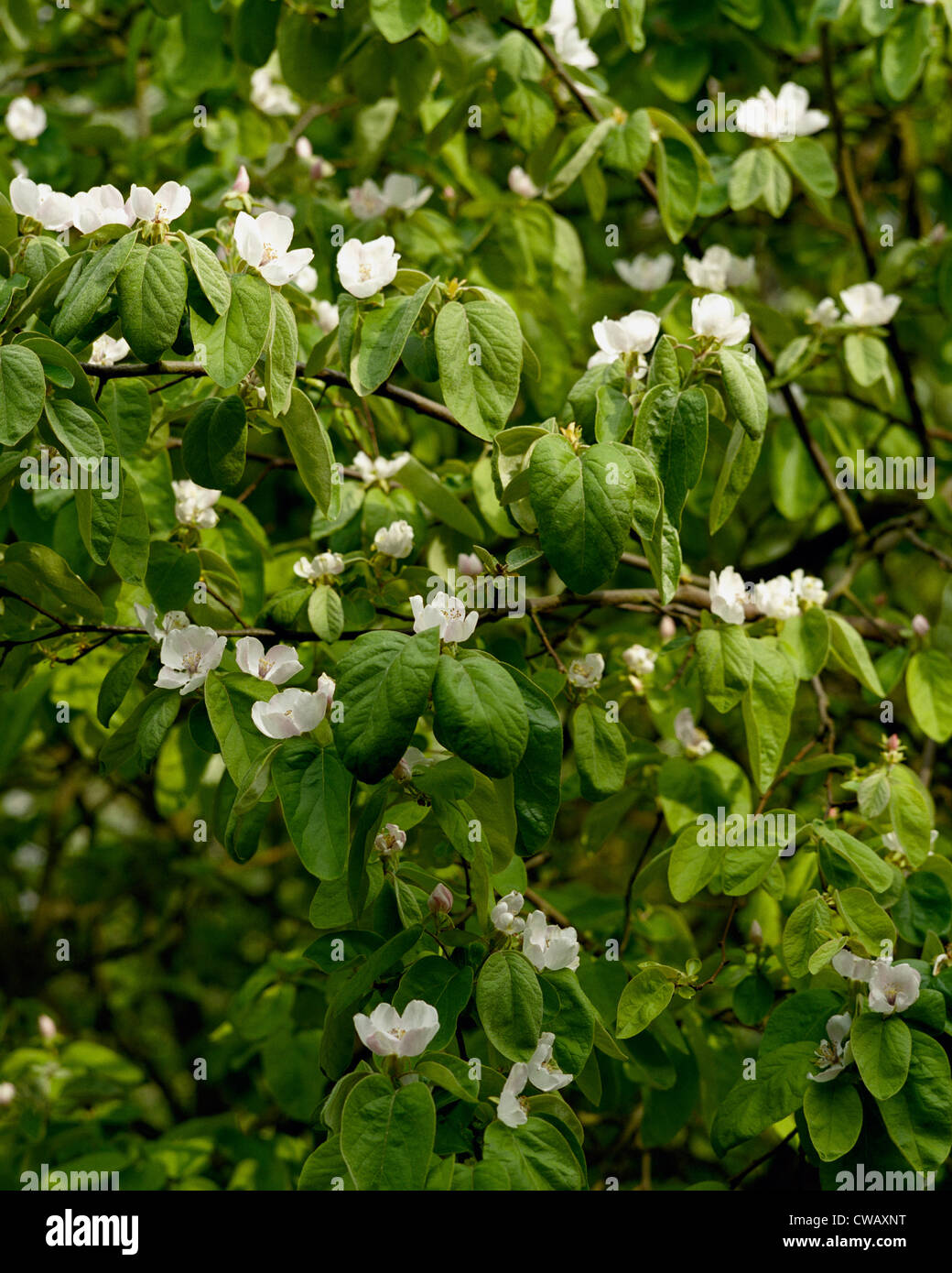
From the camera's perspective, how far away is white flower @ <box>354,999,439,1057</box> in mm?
1336

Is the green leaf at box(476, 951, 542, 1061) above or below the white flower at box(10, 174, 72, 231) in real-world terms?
below

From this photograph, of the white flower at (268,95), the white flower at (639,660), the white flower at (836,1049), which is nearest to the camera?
the white flower at (836,1049)

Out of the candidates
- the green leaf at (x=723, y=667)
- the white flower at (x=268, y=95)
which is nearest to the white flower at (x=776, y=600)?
the green leaf at (x=723, y=667)

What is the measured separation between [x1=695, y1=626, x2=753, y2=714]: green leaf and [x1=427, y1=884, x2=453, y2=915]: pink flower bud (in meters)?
0.45

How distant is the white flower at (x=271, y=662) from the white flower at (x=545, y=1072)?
1.80ft

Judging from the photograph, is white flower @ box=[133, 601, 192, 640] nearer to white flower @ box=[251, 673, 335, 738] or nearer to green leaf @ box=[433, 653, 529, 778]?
white flower @ box=[251, 673, 335, 738]

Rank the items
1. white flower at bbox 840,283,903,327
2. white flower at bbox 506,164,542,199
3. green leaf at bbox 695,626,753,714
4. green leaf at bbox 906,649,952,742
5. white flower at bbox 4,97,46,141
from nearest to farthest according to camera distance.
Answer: green leaf at bbox 695,626,753,714, green leaf at bbox 906,649,952,742, white flower at bbox 840,283,903,327, white flower at bbox 506,164,542,199, white flower at bbox 4,97,46,141

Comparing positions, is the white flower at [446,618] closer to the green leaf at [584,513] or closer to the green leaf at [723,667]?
the green leaf at [584,513]

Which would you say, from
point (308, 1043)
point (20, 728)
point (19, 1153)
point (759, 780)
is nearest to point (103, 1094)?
point (19, 1153)

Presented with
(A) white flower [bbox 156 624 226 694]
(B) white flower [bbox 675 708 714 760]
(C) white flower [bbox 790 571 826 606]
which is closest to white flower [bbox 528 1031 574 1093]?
(A) white flower [bbox 156 624 226 694]

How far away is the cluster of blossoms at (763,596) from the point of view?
68.7 inches

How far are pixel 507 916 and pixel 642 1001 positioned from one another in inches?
11.7

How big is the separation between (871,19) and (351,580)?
1.57 meters
